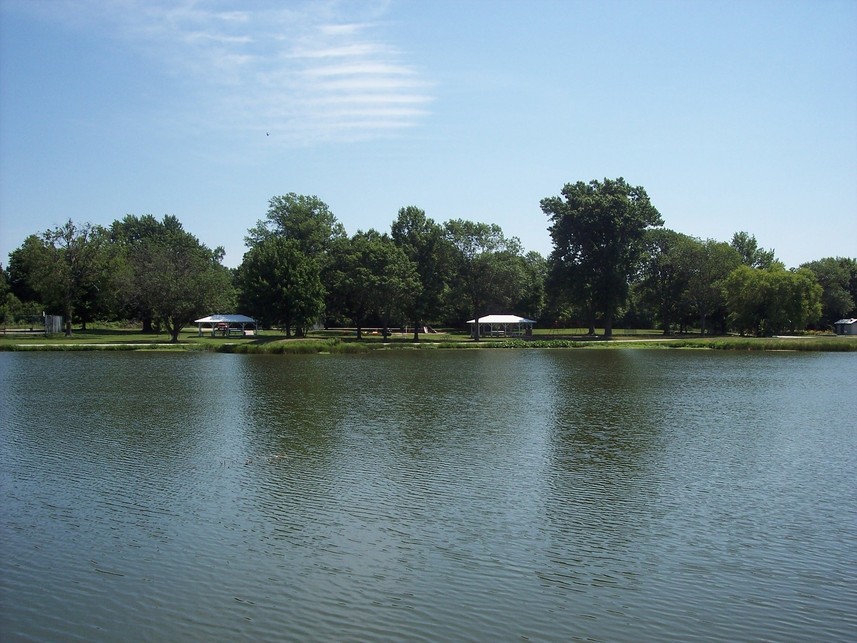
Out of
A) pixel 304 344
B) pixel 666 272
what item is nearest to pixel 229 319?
pixel 304 344

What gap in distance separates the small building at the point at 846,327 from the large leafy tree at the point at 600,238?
3613cm

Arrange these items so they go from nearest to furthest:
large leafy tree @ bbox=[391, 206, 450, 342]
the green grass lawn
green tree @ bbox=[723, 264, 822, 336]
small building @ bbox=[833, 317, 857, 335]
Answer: the green grass lawn → green tree @ bbox=[723, 264, 822, 336] → large leafy tree @ bbox=[391, 206, 450, 342] → small building @ bbox=[833, 317, 857, 335]

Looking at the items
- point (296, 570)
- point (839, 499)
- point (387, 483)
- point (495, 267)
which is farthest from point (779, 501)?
point (495, 267)

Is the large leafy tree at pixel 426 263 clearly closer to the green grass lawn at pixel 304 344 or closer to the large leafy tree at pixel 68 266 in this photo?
the green grass lawn at pixel 304 344

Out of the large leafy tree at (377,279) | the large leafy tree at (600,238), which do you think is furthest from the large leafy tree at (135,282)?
the large leafy tree at (600,238)

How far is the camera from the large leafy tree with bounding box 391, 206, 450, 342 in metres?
80.2

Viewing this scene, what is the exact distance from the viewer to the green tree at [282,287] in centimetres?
7262

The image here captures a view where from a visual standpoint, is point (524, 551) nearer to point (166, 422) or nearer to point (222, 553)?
point (222, 553)

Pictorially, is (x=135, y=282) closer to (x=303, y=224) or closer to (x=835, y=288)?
(x=303, y=224)

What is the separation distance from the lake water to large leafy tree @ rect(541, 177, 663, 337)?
51232 millimetres

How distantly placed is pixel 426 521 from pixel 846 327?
10200 centimetres

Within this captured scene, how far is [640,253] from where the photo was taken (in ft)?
271

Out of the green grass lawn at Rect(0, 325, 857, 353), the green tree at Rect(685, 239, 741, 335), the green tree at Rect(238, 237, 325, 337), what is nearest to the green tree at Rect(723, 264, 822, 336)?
the green grass lawn at Rect(0, 325, 857, 353)

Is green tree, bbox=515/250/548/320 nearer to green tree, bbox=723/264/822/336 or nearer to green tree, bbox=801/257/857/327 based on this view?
green tree, bbox=723/264/822/336
